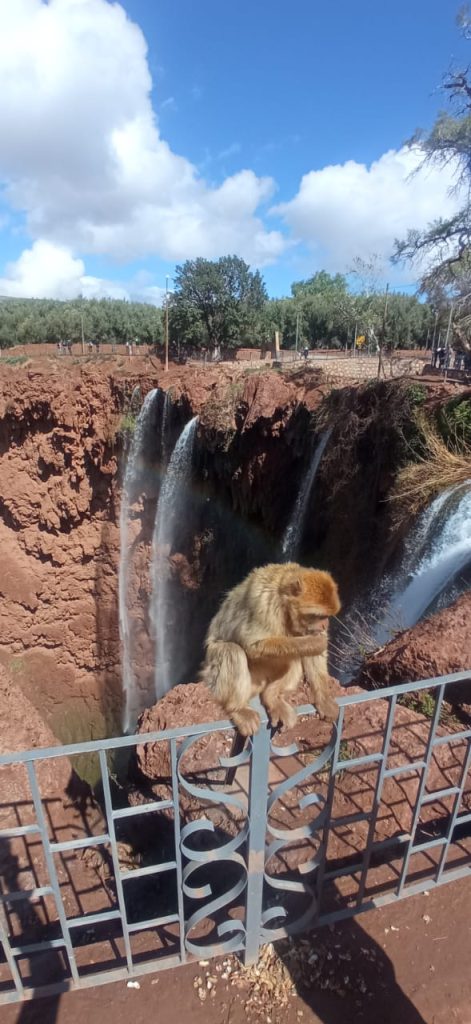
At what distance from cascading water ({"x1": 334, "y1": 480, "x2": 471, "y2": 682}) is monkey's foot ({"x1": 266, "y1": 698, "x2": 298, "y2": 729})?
3934 millimetres

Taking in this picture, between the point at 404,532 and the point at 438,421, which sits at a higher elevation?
the point at 438,421

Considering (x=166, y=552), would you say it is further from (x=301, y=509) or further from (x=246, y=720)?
(x=246, y=720)

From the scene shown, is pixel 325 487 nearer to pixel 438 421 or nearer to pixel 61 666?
pixel 438 421

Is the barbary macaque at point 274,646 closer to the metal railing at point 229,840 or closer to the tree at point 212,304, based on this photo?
the metal railing at point 229,840

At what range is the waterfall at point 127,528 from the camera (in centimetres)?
1436

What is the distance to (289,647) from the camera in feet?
7.93

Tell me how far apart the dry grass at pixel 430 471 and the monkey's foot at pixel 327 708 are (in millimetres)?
5954

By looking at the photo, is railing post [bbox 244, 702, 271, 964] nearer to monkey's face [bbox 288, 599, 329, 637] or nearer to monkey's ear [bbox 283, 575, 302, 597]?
monkey's face [bbox 288, 599, 329, 637]

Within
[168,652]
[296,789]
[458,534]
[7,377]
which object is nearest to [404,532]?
[458,534]

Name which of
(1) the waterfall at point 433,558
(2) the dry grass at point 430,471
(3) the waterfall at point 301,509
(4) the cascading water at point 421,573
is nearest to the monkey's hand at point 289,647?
(4) the cascading water at point 421,573

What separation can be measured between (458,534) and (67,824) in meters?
5.64

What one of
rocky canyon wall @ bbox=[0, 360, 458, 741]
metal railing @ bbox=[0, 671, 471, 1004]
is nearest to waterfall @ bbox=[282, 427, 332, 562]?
rocky canyon wall @ bbox=[0, 360, 458, 741]

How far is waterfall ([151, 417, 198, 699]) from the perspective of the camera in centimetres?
1410

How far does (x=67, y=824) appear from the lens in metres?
5.50
